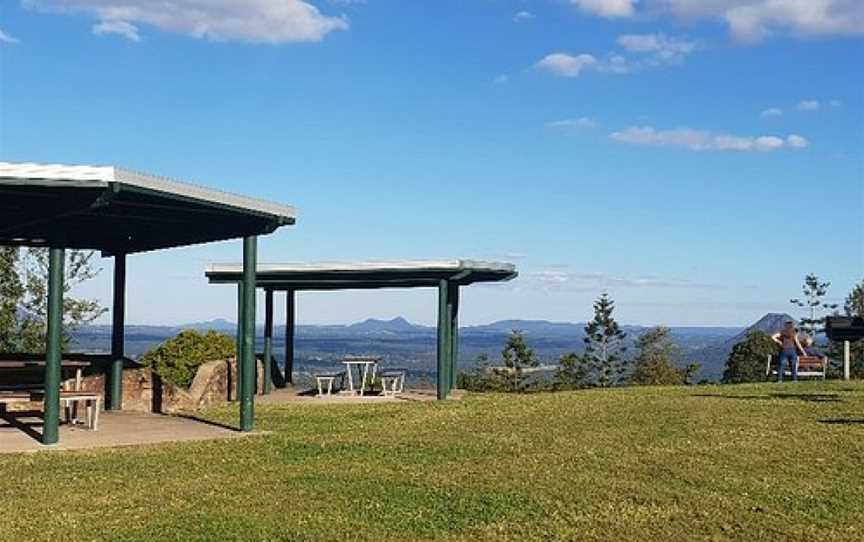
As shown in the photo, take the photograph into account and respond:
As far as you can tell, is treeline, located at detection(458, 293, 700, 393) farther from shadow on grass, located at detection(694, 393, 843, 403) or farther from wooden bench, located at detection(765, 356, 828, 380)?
shadow on grass, located at detection(694, 393, 843, 403)

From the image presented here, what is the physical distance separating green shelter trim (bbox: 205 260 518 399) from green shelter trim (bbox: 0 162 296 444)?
2814mm

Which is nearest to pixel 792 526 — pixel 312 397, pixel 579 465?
pixel 579 465

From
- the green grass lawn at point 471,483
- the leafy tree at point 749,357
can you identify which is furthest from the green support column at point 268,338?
the leafy tree at point 749,357

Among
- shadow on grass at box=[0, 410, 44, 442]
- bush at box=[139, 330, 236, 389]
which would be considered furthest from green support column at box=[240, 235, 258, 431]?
bush at box=[139, 330, 236, 389]

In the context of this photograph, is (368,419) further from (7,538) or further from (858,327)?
→ (858,327)

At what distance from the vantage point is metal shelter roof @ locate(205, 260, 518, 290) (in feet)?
56.2

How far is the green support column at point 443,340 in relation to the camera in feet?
57.1

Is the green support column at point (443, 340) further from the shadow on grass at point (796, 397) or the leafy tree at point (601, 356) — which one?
the leafy tree at point (601, 356)

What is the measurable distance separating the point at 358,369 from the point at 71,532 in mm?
13612

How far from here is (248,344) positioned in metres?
11.8

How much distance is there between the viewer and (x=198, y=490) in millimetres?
7656

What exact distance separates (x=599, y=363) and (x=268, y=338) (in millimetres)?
24838

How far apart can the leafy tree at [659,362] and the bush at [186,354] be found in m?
12.0

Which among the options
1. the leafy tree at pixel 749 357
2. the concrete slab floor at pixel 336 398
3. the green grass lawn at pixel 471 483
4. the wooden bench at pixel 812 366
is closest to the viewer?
the green grass lawn at pixel 471 483
